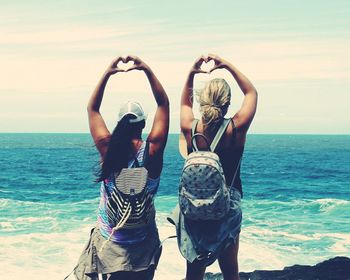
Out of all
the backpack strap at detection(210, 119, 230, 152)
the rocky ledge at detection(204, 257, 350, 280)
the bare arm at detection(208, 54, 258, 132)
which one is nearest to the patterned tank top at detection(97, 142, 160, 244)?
the backpack strap at detection(210, 119, 230, 152)

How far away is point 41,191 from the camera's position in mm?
33312

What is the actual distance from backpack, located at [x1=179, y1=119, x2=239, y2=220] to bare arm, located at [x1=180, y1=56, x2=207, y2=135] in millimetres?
200

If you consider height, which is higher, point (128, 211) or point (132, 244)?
point (128, 211)

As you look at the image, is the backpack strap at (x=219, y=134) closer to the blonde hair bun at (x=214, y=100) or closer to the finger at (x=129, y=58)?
the blonde hair bun at (x=214, y=100)

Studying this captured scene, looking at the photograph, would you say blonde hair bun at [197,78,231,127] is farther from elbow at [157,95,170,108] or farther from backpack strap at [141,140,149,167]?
backpack strap at [141,140,149,167]

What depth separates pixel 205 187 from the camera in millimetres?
4031

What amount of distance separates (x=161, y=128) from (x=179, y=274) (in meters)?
7.65

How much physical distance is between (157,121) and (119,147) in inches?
13.4

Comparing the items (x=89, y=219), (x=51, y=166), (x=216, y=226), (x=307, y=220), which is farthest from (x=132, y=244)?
(x=51, y=166)

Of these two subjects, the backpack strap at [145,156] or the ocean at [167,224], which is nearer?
the backpack strap at [145,156]

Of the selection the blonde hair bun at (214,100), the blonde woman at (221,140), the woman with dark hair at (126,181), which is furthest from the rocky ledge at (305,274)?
the blonde hair bun at (214,100)

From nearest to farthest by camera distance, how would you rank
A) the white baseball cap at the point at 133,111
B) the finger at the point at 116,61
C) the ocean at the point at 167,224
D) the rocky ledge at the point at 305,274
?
the white baseball cap at the point at 133,111
the finger at the point at 116,61
the rocky ledge at the point at 305,274
the ocean at the point at 167,224

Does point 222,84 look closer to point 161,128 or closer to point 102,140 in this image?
point 161,128

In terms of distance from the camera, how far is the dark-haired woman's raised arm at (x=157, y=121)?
159 inches
